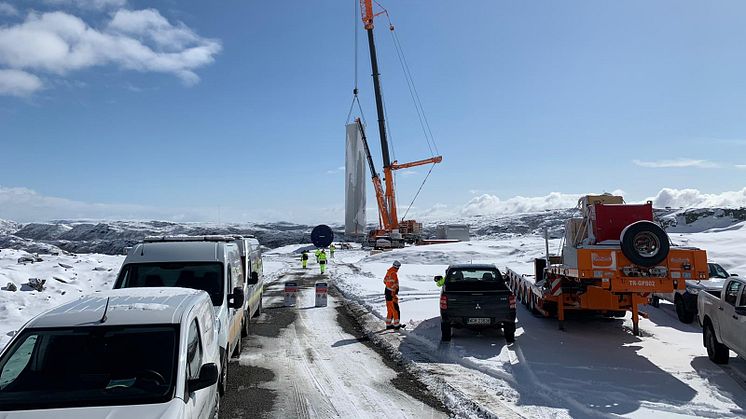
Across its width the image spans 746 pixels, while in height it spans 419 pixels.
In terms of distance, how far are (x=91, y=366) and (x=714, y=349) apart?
1006cm

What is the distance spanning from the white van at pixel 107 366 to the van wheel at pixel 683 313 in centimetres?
1311

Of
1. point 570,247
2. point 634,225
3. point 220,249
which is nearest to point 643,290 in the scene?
point 634,225

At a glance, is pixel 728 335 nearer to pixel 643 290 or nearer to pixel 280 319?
pixel 643 290

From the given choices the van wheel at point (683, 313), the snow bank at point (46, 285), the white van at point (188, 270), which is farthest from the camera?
the van wheel at point (683, 313)

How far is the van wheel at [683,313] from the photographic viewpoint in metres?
13.5

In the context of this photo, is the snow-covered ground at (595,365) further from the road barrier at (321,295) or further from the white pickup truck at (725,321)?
the road barrier at (321,295)

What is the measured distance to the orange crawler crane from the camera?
10.1 m

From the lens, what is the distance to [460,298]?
37.3 ft

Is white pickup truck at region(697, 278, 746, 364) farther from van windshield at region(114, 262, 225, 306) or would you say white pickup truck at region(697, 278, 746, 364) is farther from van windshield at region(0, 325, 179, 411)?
van windshield at region(114, 262, 225, 306)

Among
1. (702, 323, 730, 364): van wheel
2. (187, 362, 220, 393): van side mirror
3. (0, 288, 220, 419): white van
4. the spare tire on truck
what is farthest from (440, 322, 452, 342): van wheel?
(187, 362, 220, 393): van side mirror

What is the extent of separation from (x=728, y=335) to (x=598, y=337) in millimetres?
3265

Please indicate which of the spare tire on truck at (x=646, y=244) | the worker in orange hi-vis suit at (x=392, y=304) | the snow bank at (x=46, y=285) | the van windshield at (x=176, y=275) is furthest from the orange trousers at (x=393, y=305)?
the snow bank at (x=46, y=285)

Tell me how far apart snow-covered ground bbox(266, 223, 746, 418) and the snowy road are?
4.20 ft

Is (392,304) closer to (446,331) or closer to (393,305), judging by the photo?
(393,305)
